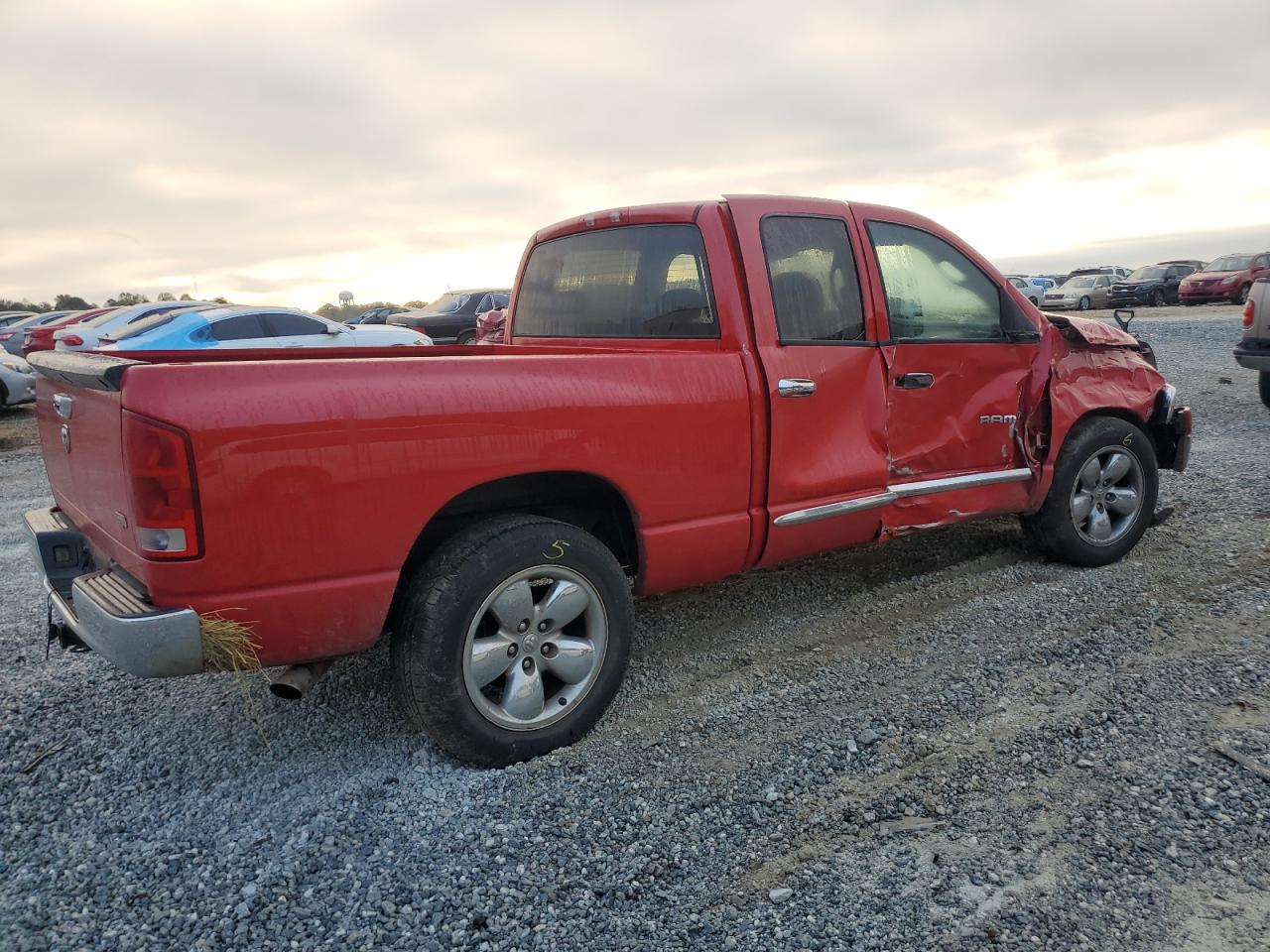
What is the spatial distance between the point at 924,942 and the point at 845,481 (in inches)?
77.4

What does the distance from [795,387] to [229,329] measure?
11.2 metres

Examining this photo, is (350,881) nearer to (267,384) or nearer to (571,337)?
(267,384)

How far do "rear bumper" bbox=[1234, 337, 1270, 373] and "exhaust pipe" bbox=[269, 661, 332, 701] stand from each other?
9.61m

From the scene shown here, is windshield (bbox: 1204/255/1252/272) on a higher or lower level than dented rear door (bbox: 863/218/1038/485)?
higher

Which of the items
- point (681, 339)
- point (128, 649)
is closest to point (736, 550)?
point (681, 339)

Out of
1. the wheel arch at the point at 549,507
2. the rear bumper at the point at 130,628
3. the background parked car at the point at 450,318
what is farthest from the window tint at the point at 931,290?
Result: the background parked car at the point at 450,318

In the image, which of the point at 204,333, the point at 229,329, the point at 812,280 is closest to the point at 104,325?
the point at 204,333

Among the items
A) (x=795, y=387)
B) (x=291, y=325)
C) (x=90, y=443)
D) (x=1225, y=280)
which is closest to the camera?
(x=90, y=443)

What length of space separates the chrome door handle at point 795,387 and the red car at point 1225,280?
26952 mm

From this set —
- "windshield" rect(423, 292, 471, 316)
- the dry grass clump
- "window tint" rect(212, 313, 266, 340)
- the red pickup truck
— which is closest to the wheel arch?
the red pickup truck

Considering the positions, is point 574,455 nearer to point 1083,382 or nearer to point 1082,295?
point 1083,382

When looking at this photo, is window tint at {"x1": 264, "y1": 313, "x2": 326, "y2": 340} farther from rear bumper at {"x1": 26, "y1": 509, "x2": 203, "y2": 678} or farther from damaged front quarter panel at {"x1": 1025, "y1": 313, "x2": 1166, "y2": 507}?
damaged front quarter panel at {"x1": 1025, "y1": 313, "x2": 1166, "y2": 507}

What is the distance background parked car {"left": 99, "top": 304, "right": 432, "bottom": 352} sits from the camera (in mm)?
12477

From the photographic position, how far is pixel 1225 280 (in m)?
25.3
